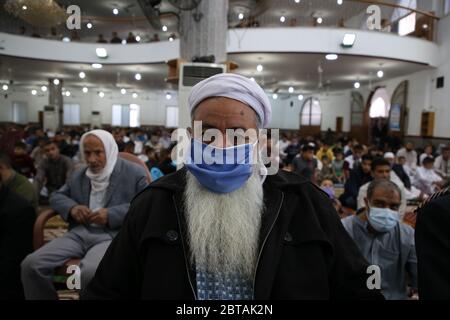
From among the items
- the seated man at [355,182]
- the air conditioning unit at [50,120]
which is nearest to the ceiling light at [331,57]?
the seated man at [355,182]

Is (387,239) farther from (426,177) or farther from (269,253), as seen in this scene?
(426,177)

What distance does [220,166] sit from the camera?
39.7 inches

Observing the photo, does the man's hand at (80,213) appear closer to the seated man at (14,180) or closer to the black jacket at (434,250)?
the seated man at (14,180)

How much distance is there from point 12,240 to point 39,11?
1.28 m

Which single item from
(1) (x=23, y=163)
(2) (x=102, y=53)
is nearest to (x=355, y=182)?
(1) (x=23, y=163)

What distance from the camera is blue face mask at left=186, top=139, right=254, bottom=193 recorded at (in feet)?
3.29

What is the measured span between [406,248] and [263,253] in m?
1.29

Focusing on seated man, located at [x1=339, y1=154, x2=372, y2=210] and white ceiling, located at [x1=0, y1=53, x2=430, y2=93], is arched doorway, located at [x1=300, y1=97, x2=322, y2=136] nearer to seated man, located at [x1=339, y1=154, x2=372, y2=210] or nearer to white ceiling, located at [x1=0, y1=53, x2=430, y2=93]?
white ceiling, located at [x1=0, y1=53, x2=430, y2=93]

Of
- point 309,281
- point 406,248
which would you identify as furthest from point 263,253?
point 406,248

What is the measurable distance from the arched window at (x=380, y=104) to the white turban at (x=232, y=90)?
1267cm

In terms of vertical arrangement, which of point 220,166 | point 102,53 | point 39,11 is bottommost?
point 220,166

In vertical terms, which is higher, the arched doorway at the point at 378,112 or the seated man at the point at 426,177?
the arched doorway at the point at 378,112

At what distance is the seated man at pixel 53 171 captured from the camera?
3756 mm

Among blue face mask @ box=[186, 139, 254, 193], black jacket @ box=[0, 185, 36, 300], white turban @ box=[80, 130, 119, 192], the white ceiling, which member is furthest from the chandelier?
the white ceiling
